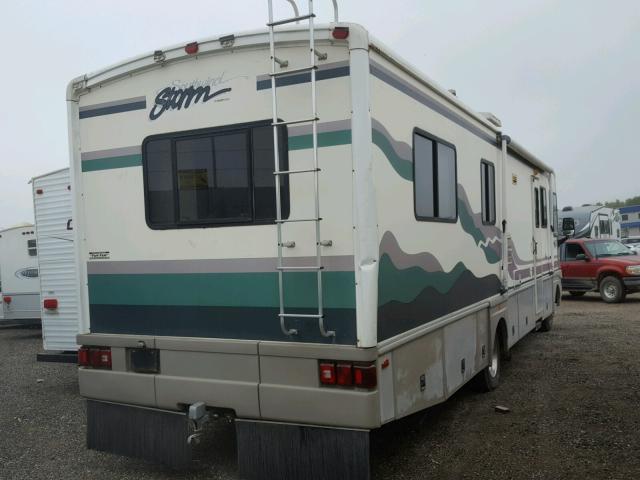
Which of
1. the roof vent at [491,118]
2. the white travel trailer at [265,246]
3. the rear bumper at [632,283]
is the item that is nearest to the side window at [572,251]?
the rear bumper at [632,283]

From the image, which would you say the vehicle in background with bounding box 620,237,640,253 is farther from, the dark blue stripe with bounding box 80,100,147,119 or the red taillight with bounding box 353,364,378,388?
the dark blue stripe with bounding box 80,100,147,119

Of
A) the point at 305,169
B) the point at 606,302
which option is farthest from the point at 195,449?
the point at 606,302

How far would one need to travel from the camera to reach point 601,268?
14.9m

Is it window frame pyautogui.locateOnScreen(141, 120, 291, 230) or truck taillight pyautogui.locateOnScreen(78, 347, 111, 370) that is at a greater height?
window frame pyautogui.locateOnScreen(141, 120, 291, 230)

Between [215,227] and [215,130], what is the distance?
0.68 metres

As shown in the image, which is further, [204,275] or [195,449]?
Result: [195,449]

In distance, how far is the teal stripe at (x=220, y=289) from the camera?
3.70m

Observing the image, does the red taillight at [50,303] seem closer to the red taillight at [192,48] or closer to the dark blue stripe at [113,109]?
the dark blue stripe at [113,109]

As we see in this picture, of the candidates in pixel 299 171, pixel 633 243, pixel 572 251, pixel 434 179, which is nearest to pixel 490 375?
pixel 434 179

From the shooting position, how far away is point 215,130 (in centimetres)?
410

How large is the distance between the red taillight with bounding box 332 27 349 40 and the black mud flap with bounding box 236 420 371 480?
242 cm

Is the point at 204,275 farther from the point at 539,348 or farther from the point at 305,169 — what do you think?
the point at 539,348

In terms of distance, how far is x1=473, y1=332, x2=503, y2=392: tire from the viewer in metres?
6.40

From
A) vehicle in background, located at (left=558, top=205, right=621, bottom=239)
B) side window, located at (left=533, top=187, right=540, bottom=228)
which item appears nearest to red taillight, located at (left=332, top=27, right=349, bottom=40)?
side window, located at (left=533, top=187, right=540, bottom=228)
